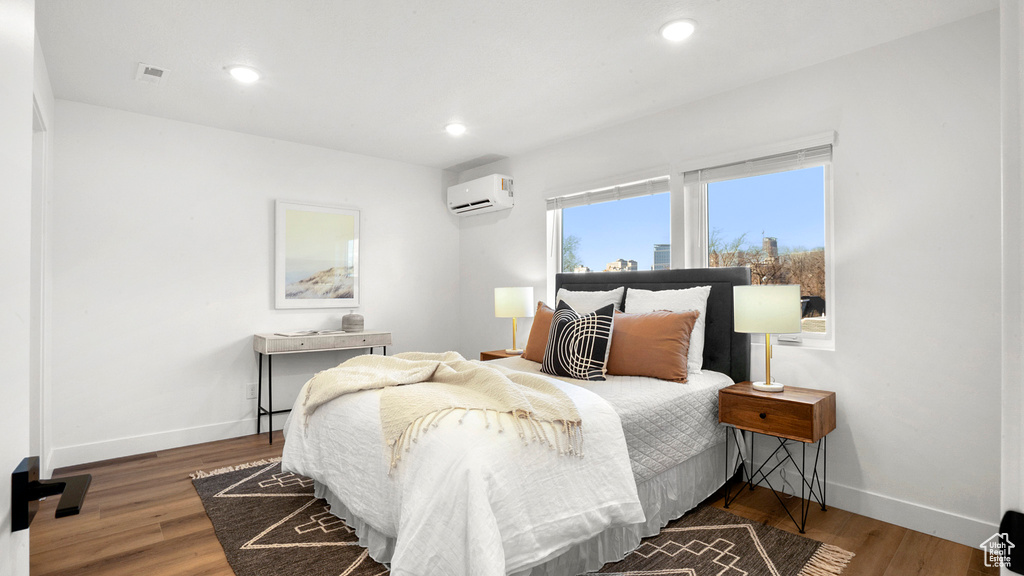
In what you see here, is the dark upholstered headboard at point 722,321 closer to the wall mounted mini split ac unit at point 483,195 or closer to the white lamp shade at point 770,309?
the white lamp shade at point 770,309

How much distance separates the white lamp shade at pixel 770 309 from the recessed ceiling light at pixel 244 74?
3.09m

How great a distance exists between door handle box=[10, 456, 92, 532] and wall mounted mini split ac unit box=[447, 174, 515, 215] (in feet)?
14.3

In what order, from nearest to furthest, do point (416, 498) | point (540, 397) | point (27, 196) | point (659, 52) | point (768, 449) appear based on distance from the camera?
point (27, 196) < point (416, 498) < point (540, 397) < point (659, 52) < point (768, 449)

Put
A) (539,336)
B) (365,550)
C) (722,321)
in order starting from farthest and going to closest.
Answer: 1. (539,336)
2. (722,321)
3. (365,550)

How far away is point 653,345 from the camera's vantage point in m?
2.93

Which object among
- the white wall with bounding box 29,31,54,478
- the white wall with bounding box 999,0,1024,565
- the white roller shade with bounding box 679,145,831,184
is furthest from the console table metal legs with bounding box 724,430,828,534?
the white wall with bounding box 29,31,54,478

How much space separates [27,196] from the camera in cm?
66

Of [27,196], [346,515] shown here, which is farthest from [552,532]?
[27,196]

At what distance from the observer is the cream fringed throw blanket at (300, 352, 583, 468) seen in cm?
194

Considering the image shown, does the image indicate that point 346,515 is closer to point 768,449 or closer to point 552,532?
point 552,532

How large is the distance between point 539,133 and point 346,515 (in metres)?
3.15

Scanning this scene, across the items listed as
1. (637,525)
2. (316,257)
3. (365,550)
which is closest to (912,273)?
(637,525)

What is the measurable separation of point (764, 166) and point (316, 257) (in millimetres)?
3649

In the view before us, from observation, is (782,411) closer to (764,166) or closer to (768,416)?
(768,416)
